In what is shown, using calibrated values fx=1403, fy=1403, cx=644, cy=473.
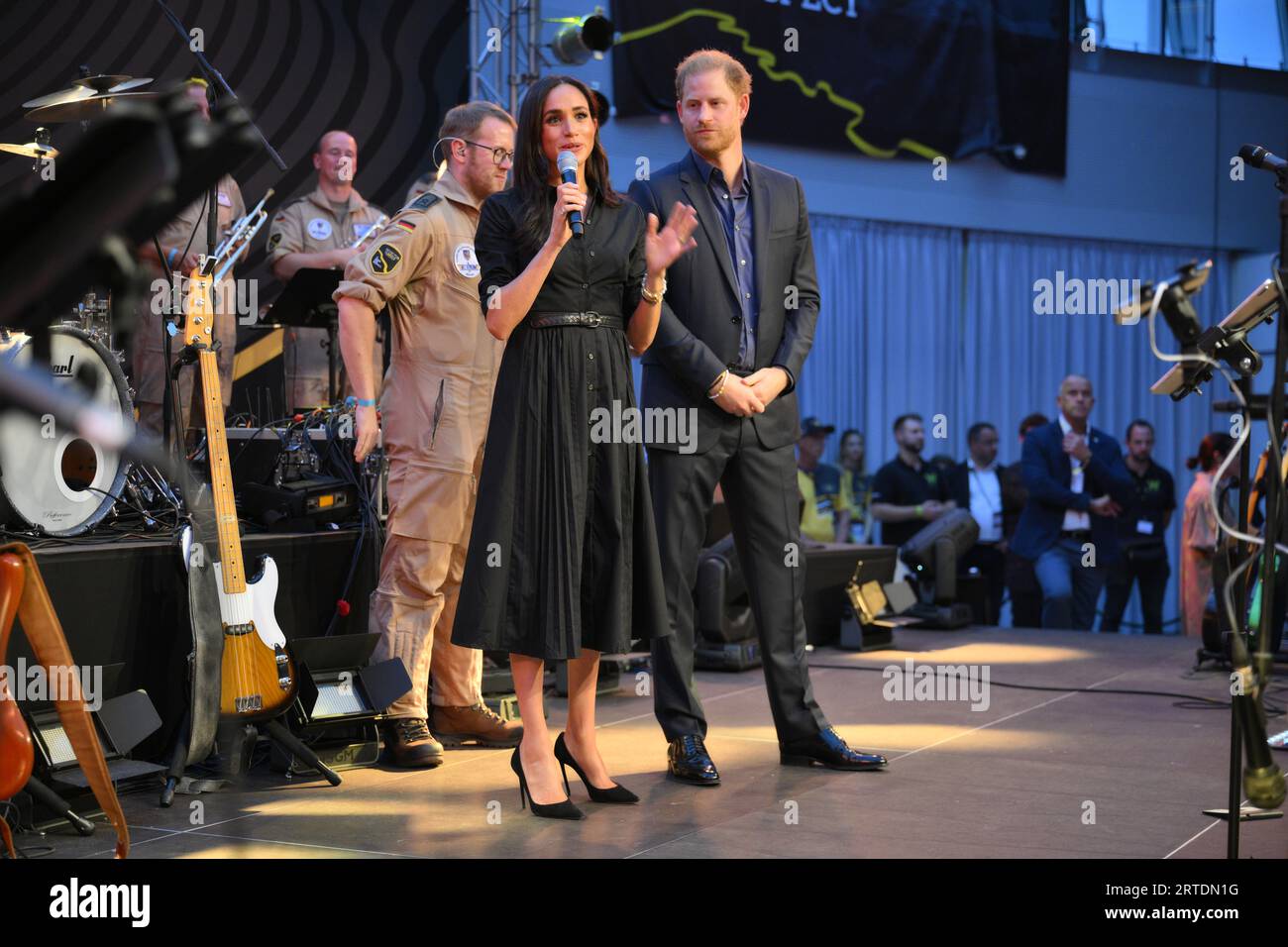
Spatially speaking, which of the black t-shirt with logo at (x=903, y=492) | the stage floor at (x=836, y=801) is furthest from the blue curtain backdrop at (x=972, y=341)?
the stage floor at (x=836, y=801)

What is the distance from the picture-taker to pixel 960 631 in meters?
7.14

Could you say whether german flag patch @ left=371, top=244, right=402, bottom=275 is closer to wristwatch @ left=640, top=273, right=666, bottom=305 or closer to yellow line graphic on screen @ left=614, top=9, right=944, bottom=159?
wristwatch @ left=640, top=273, right=666, bottom=305

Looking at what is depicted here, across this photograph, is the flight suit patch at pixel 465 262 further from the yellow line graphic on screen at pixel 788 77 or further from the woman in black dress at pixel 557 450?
the yellow line graphic on screen at pixel 788 77

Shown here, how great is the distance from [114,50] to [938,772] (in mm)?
6096

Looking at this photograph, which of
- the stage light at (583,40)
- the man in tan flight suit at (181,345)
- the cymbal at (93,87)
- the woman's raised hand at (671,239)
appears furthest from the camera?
the stage light at (583,40)

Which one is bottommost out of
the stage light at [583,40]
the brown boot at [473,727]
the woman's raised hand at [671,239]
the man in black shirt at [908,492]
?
the brown boot at [473,727]

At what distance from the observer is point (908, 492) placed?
350 inches

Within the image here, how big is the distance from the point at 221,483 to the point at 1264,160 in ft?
9.09

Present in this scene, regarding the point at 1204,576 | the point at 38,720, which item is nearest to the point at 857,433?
the point at 1204,576

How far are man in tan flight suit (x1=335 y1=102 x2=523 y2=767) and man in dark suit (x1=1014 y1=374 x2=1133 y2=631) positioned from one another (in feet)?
15.3

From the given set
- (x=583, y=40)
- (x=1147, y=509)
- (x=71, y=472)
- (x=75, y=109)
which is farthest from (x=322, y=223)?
(x=1147, y=509)

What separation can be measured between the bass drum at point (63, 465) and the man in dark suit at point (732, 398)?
1.69 metres

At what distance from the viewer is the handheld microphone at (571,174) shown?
296 centimetres

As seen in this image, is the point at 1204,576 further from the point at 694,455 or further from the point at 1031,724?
the point at 694,455
